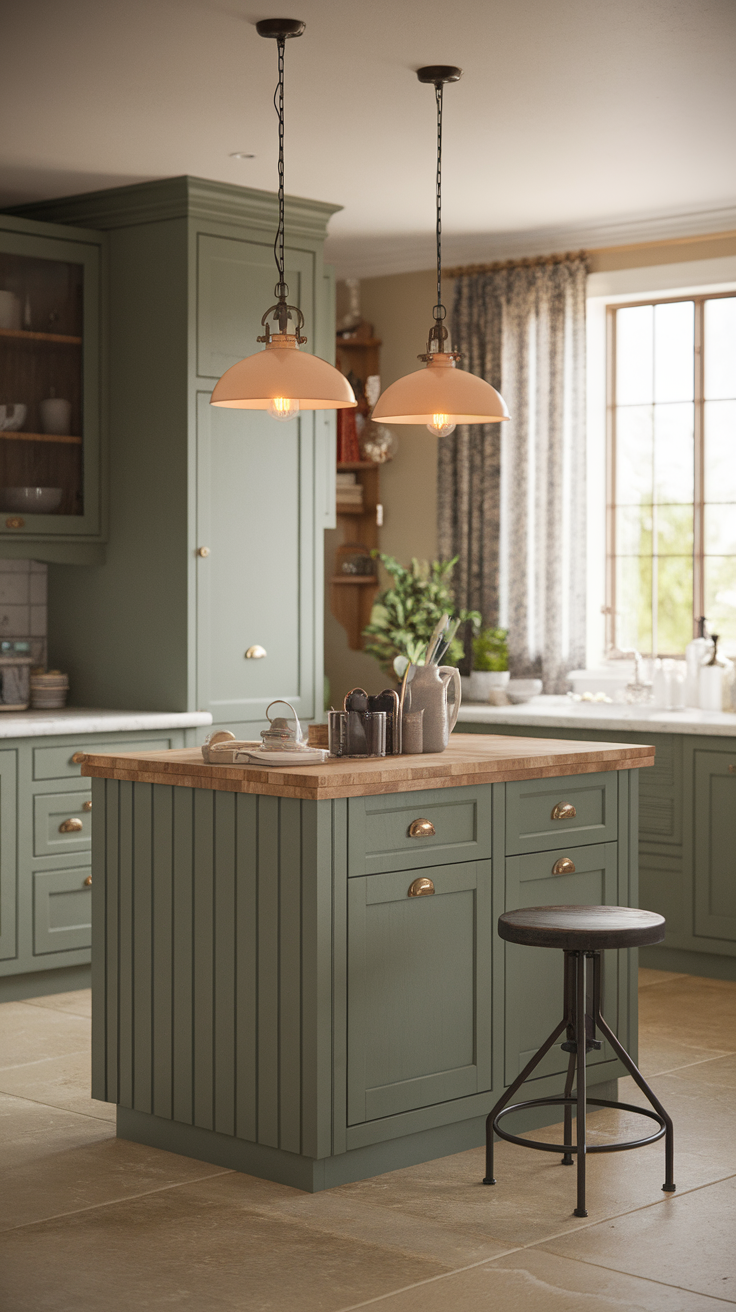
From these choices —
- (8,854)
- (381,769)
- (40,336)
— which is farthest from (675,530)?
(381,769)

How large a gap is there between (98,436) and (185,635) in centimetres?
85

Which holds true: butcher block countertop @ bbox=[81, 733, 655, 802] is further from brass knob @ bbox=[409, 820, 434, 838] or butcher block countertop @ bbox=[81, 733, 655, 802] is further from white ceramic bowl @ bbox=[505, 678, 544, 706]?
white ceramic bowl @ bbox=[505, 678, 544, 706]

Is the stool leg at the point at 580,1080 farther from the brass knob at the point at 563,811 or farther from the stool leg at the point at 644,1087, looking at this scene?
the brass knob at the point at 563,811

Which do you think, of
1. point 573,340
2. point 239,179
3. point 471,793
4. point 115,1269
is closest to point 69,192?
point 239,179

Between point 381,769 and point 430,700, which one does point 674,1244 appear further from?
point 430,700

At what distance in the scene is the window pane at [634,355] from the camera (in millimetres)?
6672

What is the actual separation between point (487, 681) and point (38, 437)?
2.11 metres

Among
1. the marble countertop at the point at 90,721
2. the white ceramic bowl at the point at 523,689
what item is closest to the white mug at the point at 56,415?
the marble countertop at the point at 90,721

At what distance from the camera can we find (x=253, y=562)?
5.91m

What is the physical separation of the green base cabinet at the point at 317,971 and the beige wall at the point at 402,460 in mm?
3372

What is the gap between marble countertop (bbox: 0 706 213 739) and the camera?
17.2 ft

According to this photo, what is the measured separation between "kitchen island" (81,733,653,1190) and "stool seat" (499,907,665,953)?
0.31 m

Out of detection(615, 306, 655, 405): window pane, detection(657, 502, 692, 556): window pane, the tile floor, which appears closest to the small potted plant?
detection(657, 502, 692, 556): window pane

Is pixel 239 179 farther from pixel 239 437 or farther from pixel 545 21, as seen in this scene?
pixel 545 21
